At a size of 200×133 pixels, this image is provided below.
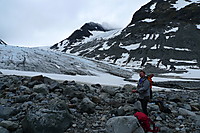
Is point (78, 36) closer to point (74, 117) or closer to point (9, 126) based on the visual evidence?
point (74, 117)

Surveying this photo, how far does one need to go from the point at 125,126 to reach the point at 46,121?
1.86m

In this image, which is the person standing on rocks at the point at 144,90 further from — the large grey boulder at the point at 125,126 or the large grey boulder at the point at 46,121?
the large grey boulder at the point at 46,121

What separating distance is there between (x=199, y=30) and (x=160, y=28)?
18.6 metres

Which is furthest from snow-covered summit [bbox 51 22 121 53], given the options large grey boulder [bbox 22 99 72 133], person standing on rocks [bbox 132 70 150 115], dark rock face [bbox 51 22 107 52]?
large grey boulder [bbox 22 99 72 133]

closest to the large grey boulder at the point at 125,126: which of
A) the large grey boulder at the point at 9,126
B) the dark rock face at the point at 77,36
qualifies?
the large grey boulder at the point at 9,126

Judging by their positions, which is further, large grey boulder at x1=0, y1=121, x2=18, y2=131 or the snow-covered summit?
the snow-covered summit

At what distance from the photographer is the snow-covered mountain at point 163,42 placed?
65.6m

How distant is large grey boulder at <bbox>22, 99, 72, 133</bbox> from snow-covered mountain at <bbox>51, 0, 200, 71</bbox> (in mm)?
53636

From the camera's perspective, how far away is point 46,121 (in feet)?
12.9

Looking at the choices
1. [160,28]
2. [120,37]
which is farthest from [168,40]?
[120,37]

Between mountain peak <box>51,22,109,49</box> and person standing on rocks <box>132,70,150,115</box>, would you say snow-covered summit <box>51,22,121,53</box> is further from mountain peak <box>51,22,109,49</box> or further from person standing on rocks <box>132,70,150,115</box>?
person standing on rocks <box>132,70,150,115</box>

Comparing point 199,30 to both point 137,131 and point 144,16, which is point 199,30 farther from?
point 137,131

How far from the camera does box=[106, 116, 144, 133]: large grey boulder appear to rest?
4004 millimetres

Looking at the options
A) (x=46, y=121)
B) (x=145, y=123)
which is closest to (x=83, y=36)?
(x=145, y=123)
